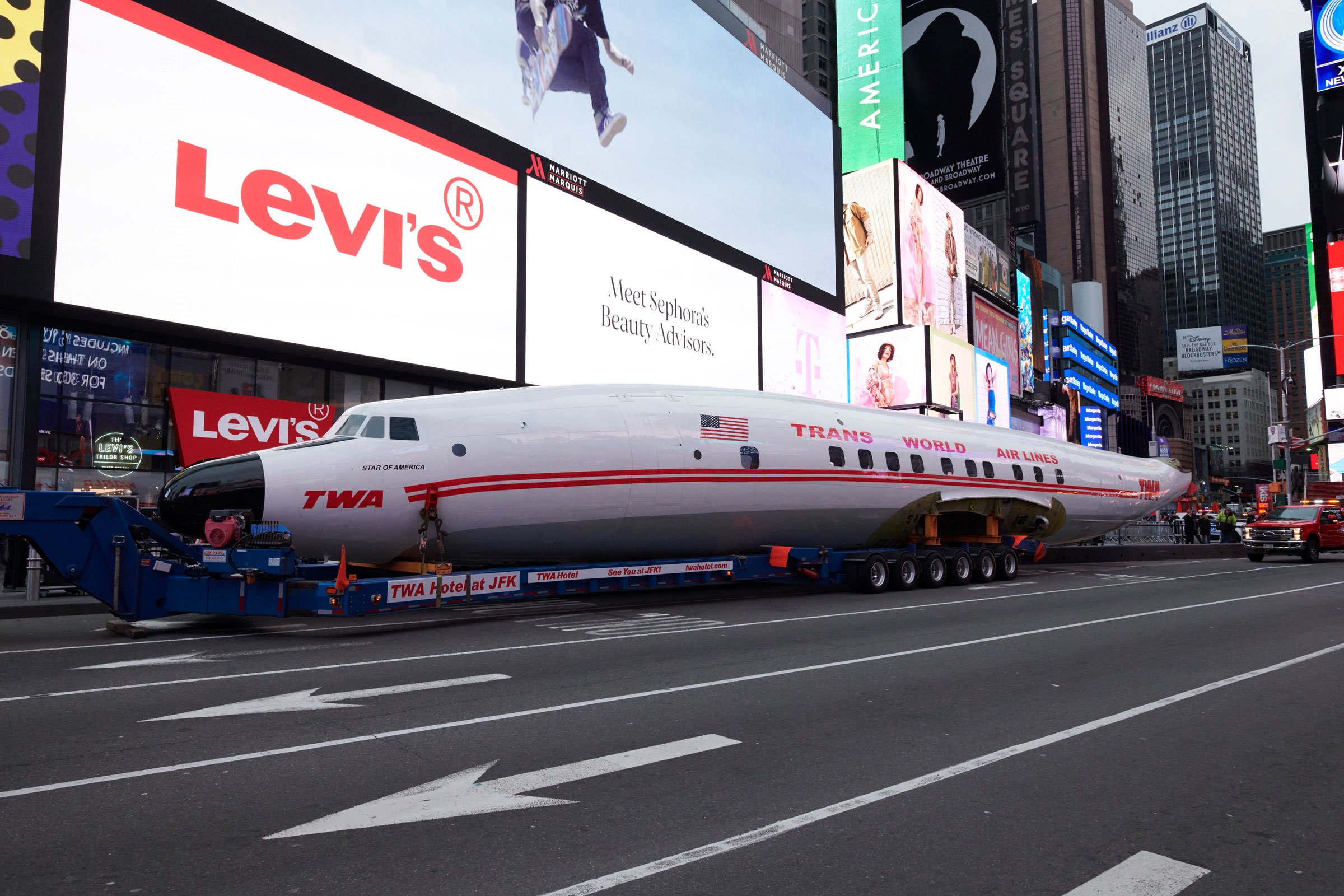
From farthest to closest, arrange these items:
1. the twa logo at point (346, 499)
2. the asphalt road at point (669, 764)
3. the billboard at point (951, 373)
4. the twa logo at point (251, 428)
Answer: the billboard at point (951, 373) → the twa logo at point (251, 428) → the twa logo at point (346, 499) → the asphalt road at point (669, 764)

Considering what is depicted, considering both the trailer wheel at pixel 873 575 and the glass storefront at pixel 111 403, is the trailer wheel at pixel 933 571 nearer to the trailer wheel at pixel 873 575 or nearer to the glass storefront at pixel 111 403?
the trailer wheel at pixel 873 575

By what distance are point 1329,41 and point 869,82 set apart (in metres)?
46.2

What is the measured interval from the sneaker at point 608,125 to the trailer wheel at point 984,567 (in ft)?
56.3

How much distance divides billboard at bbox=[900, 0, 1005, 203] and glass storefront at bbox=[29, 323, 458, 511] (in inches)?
3193

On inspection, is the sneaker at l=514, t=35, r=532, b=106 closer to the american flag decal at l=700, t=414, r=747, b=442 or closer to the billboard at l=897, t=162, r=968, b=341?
the american flag decal at l=700, t=414, r=747, b=442

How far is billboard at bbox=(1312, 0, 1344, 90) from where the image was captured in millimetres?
80125

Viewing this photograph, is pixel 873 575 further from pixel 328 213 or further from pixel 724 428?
pixel 328 213

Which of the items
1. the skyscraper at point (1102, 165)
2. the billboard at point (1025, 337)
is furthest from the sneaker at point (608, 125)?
the skyscraper at point (1102, 165)

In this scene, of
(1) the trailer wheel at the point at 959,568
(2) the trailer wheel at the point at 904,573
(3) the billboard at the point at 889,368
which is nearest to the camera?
(2) the trailer wheel at the point at 904,573

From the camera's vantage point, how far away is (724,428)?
52.0ft

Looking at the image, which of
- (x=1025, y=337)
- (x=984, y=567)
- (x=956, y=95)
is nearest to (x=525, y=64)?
(x=984, y=567)

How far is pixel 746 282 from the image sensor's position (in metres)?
32.9

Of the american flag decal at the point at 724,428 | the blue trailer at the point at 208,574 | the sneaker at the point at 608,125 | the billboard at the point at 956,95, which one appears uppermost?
the billboard at the point at 956,95

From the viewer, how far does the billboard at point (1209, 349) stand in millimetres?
163375
